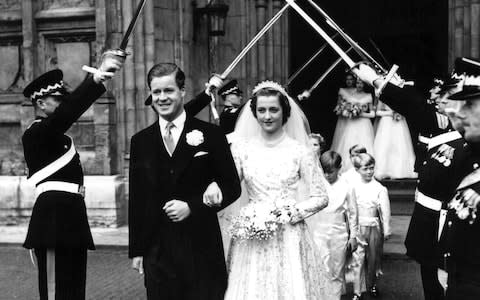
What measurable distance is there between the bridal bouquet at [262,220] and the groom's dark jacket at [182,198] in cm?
44

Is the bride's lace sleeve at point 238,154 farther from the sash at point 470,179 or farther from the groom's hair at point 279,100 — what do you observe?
the sash at point 470,179

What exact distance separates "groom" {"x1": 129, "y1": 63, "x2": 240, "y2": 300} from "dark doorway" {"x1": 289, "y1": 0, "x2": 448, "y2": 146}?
10370mm

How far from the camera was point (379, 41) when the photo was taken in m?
16.2

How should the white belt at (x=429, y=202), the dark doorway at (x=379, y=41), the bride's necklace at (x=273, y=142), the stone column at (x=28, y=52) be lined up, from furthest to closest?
the dark doorway at (x=379, y=41), the stone column at (x=28, y=52), the white belt at (x=429, y=202), the bride's necklace at (x=273, y=142)

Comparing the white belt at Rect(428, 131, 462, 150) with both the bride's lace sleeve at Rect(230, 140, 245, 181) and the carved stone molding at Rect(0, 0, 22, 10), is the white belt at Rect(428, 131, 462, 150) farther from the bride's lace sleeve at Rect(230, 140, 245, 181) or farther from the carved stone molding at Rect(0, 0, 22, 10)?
the carved stone molding at Rect(0, 0, 22, 10)

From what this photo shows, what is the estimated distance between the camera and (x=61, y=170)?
18.3ft

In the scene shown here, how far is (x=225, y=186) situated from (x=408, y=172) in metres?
8.33

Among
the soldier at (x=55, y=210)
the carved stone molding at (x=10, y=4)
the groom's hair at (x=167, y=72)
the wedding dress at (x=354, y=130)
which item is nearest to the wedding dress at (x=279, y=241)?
the groom's hair at (x=167, y=72)

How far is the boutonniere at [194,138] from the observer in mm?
4457

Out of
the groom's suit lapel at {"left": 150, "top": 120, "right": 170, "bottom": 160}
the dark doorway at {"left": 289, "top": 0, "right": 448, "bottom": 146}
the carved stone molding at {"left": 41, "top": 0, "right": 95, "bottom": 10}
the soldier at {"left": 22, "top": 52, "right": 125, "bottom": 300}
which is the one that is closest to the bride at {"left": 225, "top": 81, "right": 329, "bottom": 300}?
the groom's suit lapel at {"left": 150, "top": 120, "right": 170, "bottom": 160}

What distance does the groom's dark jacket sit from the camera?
4.37 metres

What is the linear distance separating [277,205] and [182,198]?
837 millimetres

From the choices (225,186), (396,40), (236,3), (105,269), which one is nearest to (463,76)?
(225,186)

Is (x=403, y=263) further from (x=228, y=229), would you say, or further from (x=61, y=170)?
(x=61, y=170)
